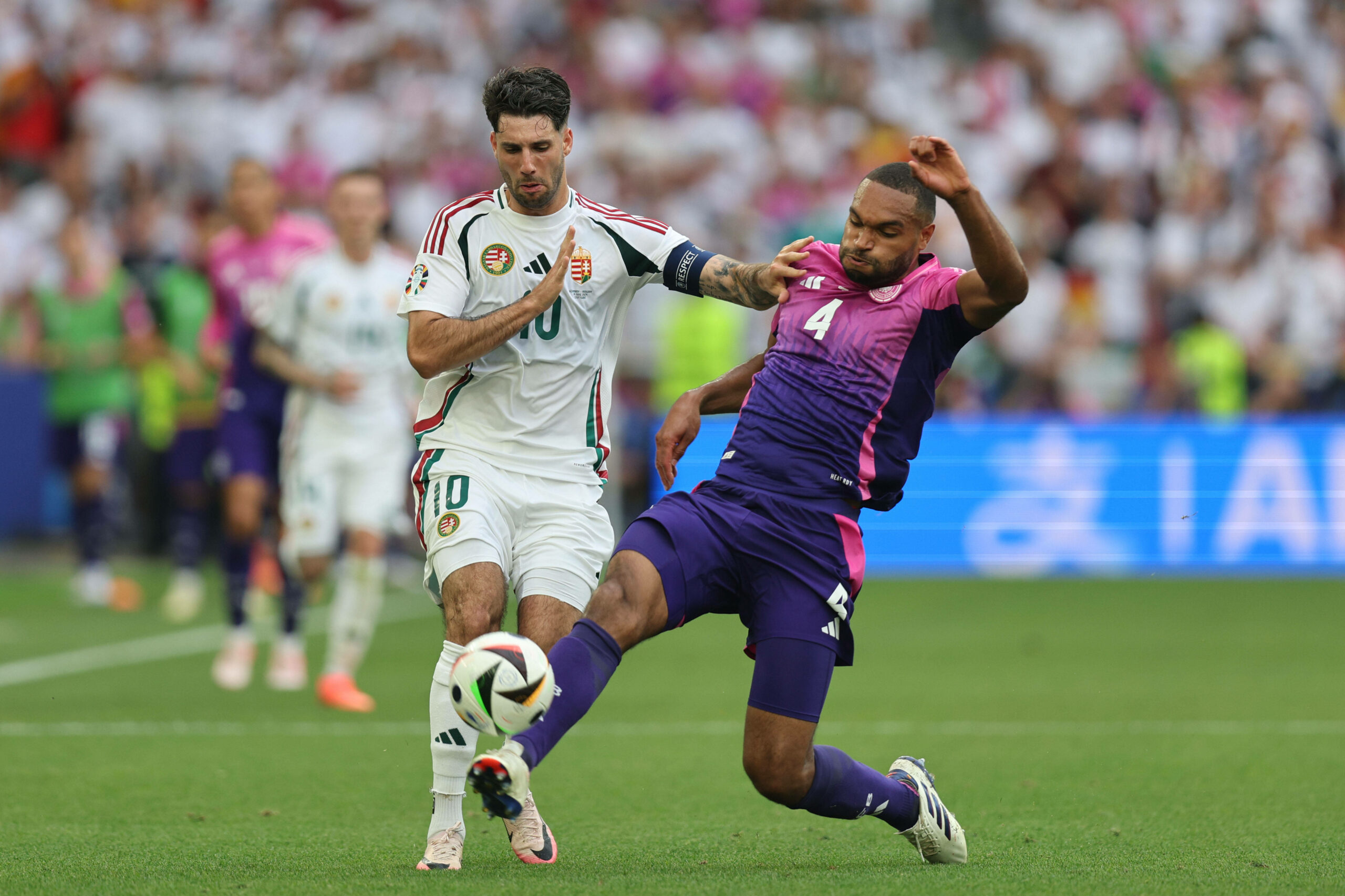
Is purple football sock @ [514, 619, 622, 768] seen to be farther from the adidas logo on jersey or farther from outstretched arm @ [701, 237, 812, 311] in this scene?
outstretched arm @ [701, 237, 812, 311]

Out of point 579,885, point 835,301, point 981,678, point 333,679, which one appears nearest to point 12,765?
point 333,679

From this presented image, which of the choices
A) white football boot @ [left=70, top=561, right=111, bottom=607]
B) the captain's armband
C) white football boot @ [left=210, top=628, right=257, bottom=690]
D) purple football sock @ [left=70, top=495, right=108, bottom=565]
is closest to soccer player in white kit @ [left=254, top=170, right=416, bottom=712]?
white football boot @ [left=210, top=628, right=257, bottom=690]

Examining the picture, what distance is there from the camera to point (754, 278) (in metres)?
5.52

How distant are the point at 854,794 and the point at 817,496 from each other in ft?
2.92

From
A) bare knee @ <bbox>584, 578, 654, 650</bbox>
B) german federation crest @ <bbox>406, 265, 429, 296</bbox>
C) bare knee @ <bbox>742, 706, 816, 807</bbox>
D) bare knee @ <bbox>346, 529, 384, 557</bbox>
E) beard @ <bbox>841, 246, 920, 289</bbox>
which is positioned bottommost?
bare knee @ <bbox>346, 529, 384, 557</bbox>

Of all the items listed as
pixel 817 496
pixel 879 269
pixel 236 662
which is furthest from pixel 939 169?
pixel 236 662

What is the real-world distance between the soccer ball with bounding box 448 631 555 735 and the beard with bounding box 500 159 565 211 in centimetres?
160

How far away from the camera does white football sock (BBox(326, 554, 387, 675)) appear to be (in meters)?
9.34

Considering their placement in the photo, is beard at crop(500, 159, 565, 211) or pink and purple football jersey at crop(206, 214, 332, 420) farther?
pink and purple football jersey at crop(206, 214, 332, 420)

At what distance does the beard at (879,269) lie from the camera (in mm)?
5242

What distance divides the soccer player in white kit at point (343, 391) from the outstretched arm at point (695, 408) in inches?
164

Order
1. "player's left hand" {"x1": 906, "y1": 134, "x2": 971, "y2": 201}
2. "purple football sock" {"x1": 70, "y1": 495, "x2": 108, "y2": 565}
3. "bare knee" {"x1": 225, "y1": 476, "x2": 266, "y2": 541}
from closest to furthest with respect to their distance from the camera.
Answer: "player's left hand" {"x1": 906, "y1": 134, "x2": 971, "y2": 201}
"bare knee" {"x1": 225, "y1": 476, "x2": 266, "y2": 541}
"purple football sock" {"x1": 70, "y1": 495, "x2": 108, "y2": 565}

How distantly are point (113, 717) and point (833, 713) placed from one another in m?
3.59

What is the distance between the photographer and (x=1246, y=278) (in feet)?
54.2
